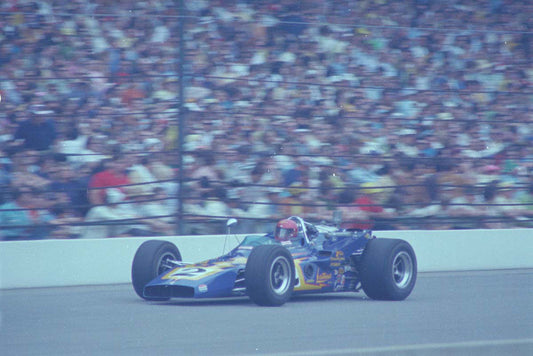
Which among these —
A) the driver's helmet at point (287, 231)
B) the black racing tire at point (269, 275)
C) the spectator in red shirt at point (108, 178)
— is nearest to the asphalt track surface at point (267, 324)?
the black racing tire at point (269, 275)

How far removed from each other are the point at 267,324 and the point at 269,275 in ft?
3.14

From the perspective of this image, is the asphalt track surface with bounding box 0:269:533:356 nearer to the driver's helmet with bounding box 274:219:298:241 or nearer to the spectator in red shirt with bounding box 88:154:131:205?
the driver's helmet with bounding box 274:219:298:241

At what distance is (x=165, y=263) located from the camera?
8992 mm

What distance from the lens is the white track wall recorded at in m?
10.3

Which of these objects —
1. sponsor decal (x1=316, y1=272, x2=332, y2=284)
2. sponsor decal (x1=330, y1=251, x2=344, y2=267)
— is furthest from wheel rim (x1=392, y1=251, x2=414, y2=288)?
sponsor decal (x1=316, y1=272, x2=332, y2=284)

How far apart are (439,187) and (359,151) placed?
55.4 inches

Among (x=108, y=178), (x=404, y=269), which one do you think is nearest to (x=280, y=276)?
(x=404, y=269)

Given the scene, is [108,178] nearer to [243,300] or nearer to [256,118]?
[256,118]

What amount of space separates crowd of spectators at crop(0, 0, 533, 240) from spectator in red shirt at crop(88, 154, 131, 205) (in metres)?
0.02

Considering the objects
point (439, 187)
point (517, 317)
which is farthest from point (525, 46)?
point (517, 317)

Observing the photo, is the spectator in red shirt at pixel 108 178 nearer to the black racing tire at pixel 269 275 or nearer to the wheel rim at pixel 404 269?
the black racing tire at pixel 269 275

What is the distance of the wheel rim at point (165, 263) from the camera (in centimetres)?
885

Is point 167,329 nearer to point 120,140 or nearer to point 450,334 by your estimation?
point 450,334

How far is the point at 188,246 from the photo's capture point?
11.4 meters
